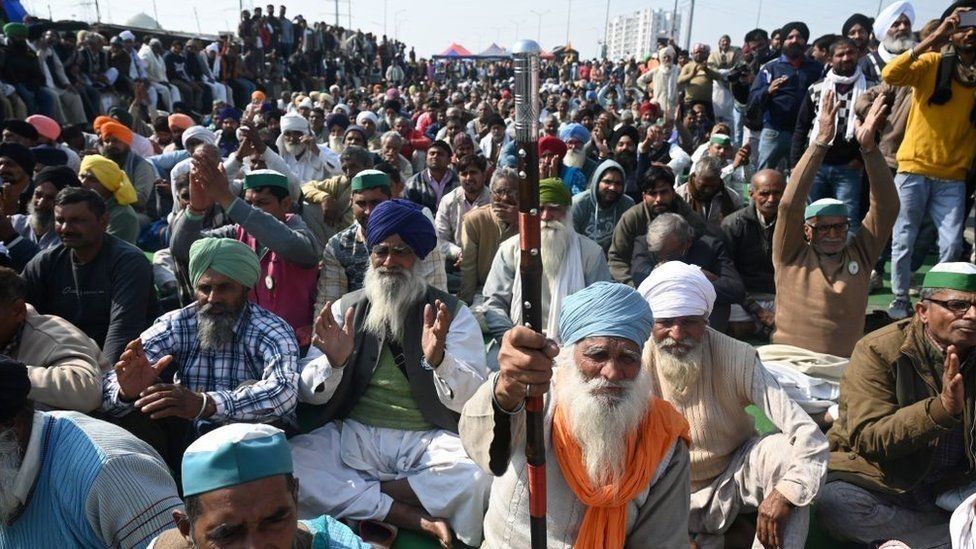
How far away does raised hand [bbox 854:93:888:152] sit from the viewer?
380 cm

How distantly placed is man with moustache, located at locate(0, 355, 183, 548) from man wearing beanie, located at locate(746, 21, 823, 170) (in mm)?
6954

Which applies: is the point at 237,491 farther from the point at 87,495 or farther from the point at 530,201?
the point at 530,201

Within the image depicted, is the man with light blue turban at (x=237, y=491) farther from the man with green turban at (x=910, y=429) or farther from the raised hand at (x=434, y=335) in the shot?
the man with green turban at (x=910, y=429)

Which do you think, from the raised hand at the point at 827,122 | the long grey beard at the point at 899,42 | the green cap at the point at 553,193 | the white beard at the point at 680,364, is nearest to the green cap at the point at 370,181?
the green cap at the point at 553,193

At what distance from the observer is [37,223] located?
468cm

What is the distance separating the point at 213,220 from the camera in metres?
4.89

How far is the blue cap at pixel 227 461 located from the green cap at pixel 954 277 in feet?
8.03

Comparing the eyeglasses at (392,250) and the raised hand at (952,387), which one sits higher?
the eyeglasses at (392,250)

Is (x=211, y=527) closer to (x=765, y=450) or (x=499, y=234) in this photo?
(x=765, y=450)

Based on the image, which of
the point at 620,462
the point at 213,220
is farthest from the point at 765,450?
the point at 213,220

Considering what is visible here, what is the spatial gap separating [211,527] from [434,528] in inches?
59.3

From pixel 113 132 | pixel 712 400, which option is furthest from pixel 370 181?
pixel 113 132

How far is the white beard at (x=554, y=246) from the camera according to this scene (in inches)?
186

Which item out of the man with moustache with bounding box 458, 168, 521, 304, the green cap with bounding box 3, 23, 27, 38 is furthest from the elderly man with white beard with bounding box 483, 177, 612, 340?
the green cap with bounding box 3, 23, 27, 38
